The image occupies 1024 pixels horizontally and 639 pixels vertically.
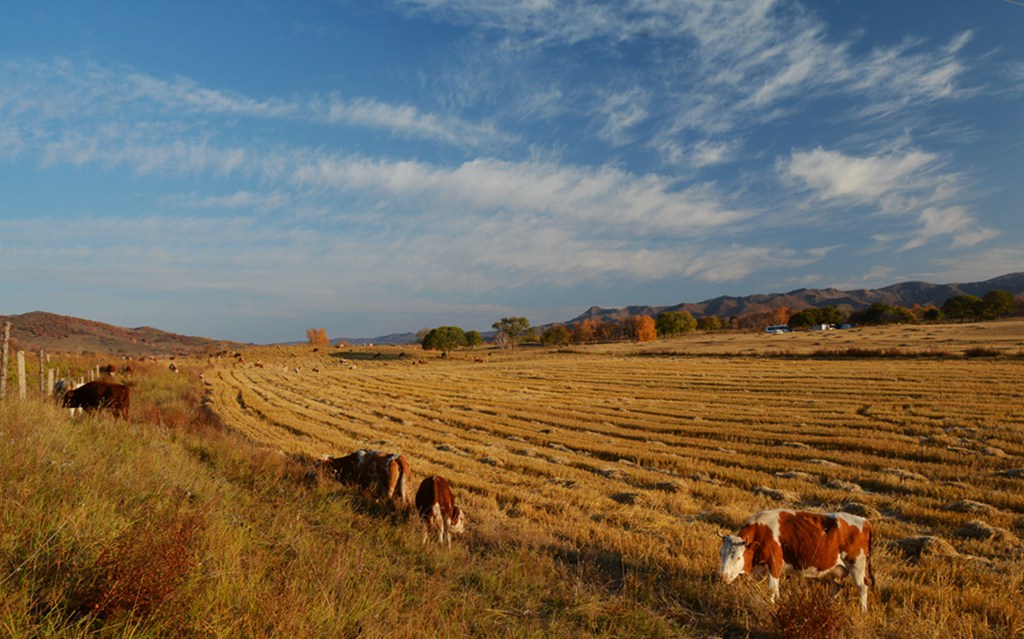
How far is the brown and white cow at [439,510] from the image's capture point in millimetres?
8414

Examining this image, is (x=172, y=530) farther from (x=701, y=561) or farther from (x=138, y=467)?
(x=701, y=561)

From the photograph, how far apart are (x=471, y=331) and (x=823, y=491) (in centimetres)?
13027

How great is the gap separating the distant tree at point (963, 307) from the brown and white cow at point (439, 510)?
166m

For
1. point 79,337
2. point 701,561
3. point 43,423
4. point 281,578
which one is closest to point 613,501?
point 701,561

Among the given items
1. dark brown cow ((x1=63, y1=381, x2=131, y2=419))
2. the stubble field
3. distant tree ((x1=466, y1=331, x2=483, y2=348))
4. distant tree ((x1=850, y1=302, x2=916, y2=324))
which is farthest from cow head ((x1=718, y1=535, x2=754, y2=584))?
distant tree ((x1=850, y1=302, x2=916, y2=324))

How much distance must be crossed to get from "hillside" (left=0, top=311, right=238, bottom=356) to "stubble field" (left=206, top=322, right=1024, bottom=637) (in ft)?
301

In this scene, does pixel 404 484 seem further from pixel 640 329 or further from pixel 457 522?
pixel 640 329

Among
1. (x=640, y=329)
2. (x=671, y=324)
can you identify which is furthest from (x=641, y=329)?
(x=671, y=324)

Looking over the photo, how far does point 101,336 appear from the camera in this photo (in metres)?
122

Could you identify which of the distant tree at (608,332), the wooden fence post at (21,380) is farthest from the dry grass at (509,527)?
the distant tree at (608,332)

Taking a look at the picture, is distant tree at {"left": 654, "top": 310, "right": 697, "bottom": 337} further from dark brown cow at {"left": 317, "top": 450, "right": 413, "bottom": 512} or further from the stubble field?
dark brown cow at {"left": 317, "top": 450, "right": 413, "bottom": 512}

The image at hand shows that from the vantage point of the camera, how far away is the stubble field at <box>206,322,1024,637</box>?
6734 mm

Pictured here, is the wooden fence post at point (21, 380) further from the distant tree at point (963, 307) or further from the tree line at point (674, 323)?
the distant tree at point (963, 307)

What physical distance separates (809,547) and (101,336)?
6153 inches
